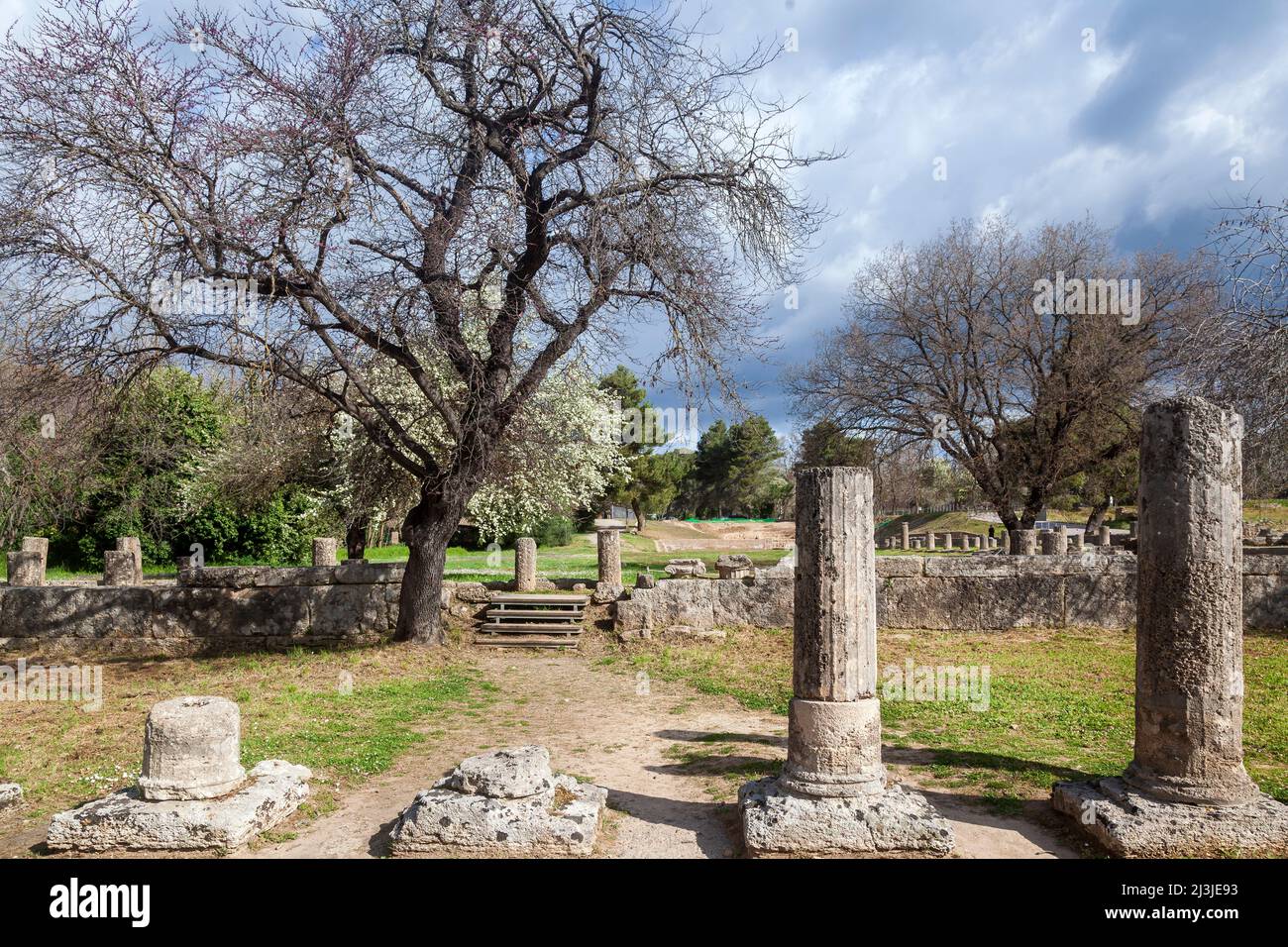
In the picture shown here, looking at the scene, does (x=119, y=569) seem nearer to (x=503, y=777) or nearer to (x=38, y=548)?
(x=38, y=548)

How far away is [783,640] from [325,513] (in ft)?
49.1

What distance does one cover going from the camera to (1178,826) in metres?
5.19

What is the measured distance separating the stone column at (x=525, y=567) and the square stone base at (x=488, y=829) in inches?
359

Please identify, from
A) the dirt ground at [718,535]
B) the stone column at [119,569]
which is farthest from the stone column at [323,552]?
the dirt ground at [718,535]

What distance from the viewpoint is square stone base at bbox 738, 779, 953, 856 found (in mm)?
5199

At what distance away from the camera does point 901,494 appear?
860 inches

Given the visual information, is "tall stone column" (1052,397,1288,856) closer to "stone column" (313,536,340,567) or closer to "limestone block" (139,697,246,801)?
"limestone block" (139,697,246,801)

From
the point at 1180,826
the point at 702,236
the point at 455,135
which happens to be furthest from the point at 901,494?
the point at 1180,826

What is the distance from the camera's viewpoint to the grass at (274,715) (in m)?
6.92

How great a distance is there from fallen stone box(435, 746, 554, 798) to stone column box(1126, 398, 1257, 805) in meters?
4.01

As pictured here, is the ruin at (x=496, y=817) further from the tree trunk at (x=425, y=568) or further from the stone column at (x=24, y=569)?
the stone column at (x=24, y=569)

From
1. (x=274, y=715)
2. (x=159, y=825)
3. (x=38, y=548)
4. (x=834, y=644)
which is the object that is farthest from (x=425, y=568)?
(x=38, y=548)

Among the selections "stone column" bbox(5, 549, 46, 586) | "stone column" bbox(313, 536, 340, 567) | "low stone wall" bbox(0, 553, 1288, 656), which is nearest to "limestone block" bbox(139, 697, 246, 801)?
"low stone wall" bbox(0, 553, 1288, 656)

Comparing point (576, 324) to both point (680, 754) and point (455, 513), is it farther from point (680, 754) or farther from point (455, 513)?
point (680, 754)
